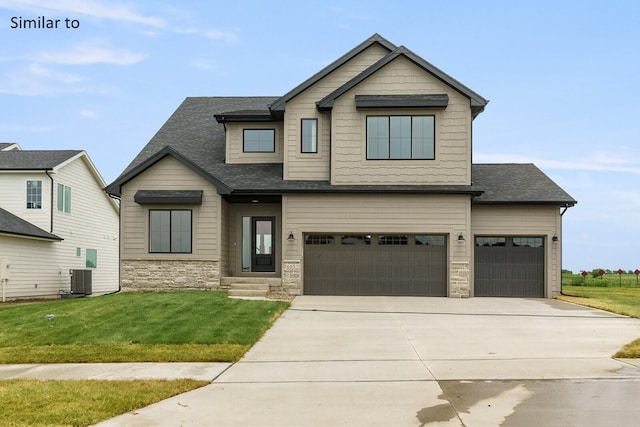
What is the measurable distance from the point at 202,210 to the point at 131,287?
390 cm

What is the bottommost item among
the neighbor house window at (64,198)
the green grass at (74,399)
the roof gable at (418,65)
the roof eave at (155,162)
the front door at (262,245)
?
the green grass at (74,399)

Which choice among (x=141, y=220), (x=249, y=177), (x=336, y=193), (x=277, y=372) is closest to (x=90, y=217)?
(x=141, y=220)

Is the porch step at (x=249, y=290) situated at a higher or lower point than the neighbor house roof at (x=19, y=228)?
lower

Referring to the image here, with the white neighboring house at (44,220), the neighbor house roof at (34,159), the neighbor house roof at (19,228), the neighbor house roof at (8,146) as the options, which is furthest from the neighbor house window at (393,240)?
the neighbor house roof at (8,146)

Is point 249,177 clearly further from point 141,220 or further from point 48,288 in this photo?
point 48,288

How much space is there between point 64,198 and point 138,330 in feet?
59.8

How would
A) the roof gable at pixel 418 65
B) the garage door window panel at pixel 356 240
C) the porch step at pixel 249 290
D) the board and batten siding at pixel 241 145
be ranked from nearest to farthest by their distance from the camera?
the porch step at pixel 249 290, the roof gable at pixel 418 65, the garage door window panel at pixel 356 240, the board and batten siding at pixel 241 145

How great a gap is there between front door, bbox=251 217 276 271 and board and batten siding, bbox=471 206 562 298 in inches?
308

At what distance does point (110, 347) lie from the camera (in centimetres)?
1173

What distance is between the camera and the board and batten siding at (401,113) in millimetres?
21844

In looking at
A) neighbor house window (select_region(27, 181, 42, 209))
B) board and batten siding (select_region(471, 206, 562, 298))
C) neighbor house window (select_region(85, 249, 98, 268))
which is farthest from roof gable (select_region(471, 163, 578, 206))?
neighbor house window (select_region(85, 249, 98, 268))

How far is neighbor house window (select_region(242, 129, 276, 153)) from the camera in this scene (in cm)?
2473

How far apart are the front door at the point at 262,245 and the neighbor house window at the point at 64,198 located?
1080 cm

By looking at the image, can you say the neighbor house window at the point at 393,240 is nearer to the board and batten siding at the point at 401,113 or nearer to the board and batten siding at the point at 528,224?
the board and batten siding at the point at 401,113
